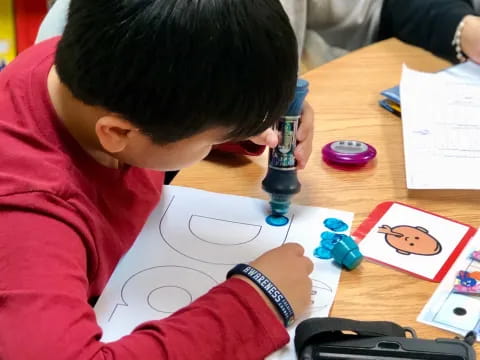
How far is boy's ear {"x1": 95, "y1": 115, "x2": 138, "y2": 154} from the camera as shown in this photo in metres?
0.64

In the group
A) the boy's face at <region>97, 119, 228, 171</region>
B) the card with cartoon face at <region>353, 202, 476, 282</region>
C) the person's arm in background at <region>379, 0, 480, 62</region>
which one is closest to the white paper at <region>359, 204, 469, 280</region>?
the card with cartoon face at <region>353, 202, 476, 282</region>

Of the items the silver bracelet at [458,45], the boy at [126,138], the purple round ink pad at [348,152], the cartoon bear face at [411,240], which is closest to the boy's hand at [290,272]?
the boy at [126,138]

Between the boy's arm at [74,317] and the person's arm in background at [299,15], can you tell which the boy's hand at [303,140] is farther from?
the person's arm in background at [299,15]

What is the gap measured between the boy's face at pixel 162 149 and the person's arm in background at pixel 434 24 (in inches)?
27.1

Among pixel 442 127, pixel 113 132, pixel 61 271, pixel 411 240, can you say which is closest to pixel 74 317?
pixel 61 271

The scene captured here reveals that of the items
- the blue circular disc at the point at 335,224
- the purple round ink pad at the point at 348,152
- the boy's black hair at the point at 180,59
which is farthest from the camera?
the purple round ink pad at the point at 348,152

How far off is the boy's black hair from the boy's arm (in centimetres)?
14

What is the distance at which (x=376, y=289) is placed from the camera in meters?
0.71

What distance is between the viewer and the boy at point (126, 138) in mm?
581

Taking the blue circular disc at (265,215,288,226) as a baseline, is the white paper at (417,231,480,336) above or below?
above

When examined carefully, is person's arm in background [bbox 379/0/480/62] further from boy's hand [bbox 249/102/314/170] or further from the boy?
the boy

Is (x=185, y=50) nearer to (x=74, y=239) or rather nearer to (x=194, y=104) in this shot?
(x=194, y=104)

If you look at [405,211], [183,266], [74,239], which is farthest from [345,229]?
[74,239]

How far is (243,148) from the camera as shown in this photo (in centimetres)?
93
